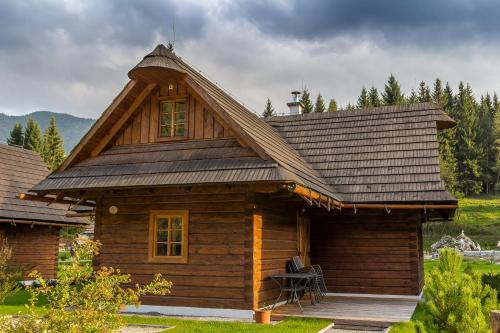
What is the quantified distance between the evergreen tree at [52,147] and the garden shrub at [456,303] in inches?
2028

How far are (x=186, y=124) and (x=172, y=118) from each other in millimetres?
427

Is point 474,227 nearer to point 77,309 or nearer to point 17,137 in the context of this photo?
point 77,309

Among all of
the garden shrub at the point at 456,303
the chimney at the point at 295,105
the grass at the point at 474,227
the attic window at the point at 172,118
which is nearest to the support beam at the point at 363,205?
the attic window at the point at 172,118

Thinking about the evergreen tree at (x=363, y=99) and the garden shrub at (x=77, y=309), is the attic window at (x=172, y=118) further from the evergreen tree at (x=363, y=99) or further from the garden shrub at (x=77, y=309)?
the evergreen tree at (x=363, y=99)

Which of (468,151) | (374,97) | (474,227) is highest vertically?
(374,97)

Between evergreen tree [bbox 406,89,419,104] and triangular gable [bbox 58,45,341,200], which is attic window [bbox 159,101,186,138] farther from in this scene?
evergreen tree [bbox 406,89,419,104]

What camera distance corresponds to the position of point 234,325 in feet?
26.5

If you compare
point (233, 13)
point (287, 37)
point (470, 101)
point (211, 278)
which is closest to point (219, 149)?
point (211, 278)

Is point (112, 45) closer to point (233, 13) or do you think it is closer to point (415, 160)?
point (233, 13)

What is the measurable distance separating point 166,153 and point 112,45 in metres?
3.76

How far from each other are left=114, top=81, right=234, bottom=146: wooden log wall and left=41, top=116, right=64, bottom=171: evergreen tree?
43636mm

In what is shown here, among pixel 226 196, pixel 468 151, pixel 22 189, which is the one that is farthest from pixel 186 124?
pixel 468 151

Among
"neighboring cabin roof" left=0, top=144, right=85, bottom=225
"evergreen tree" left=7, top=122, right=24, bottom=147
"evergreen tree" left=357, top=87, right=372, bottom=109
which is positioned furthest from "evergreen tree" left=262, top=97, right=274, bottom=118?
"neighboring cabin roof" left=0, top=144, right=85, bottom=225

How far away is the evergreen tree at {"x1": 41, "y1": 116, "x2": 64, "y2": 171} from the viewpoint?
169ft
